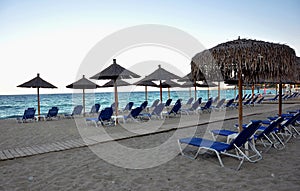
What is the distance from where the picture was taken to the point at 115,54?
9.50 meters

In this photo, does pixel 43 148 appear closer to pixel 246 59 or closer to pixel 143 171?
pixel 143 171

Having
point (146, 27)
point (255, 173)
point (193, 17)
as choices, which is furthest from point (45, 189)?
point (193, 17)

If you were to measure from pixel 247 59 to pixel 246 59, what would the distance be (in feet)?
0.05

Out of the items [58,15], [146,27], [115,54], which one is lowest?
[115,54]

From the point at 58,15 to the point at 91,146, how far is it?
31.2 ft

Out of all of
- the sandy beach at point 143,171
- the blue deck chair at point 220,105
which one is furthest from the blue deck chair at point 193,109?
the sandy beach at point 143,171

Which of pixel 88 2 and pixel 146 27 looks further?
pixel 88 2

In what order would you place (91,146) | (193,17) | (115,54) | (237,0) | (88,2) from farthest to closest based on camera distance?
1. (193,17)
2. (88,2)
3. (237,0)
4. (115,54)
5. (91,146)

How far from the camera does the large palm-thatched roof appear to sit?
11.9ft

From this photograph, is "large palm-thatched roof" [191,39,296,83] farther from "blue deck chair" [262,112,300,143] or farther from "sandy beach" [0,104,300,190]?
"sandy beach" [0,104,300,190]

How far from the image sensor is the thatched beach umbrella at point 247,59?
11.9 feet

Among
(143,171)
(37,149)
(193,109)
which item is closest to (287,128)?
(143,171)

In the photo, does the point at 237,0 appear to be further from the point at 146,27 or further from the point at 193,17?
the point at 146,27

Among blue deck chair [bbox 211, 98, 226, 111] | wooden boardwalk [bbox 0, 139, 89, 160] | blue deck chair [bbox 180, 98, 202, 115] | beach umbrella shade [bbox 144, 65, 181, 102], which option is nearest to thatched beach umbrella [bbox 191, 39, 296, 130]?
wooden boardwalk [bbox 0, 139, 89, 160]
